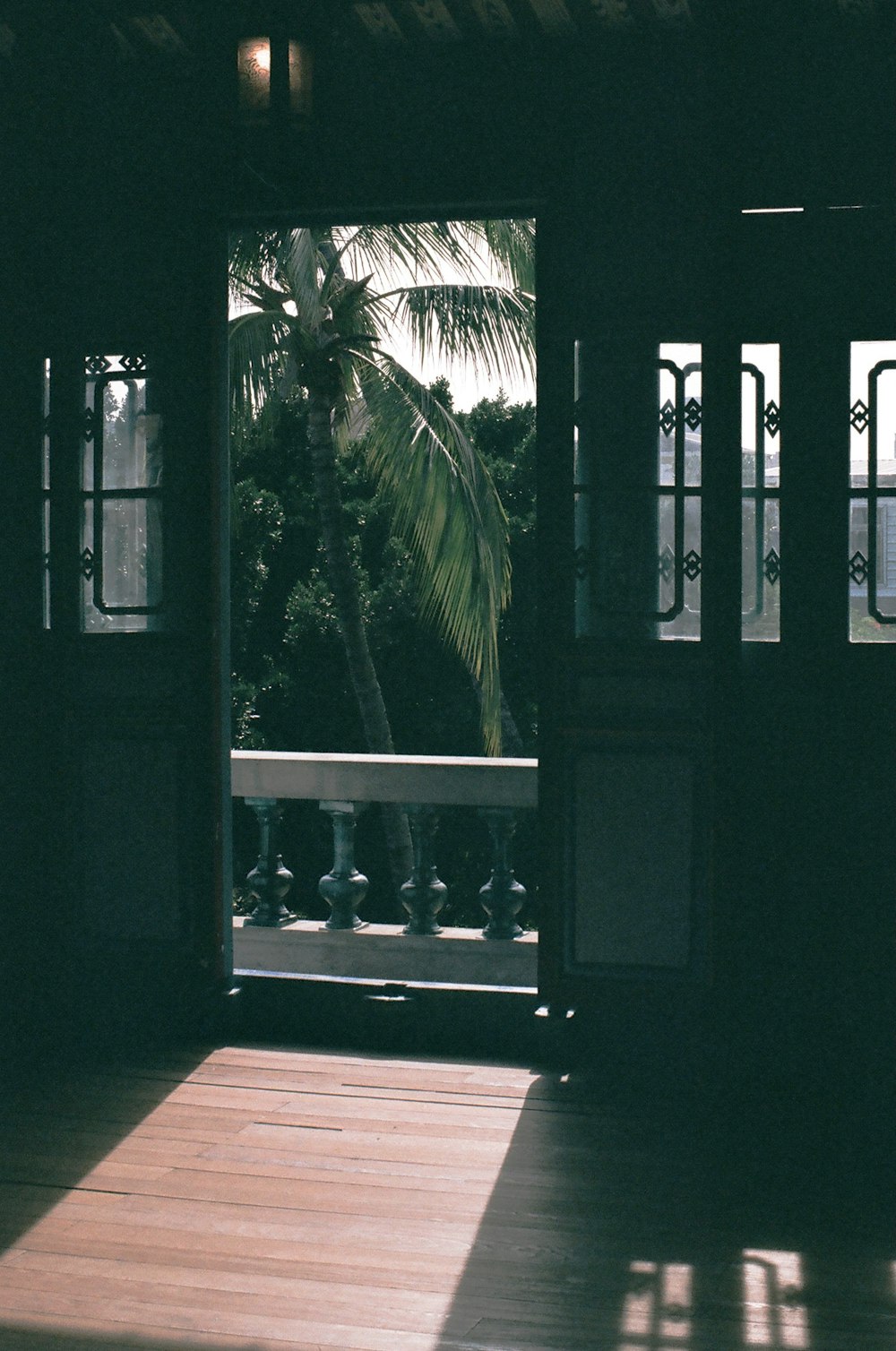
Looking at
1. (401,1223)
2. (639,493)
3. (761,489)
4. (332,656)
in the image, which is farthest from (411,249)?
(401,1223)

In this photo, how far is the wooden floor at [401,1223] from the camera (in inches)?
94.9

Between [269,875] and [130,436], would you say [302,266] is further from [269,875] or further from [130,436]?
[130,436]

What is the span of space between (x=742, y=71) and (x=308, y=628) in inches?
410

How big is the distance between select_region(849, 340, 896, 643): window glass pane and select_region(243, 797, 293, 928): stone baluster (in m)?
2.15

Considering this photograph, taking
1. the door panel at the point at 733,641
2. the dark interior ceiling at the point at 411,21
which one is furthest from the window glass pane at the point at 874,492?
the dark interior ceiling at the point at 411,21

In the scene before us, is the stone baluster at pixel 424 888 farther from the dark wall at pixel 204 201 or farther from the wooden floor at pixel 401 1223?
the wooden floor at pixel 401 1223

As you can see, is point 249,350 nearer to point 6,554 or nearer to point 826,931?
point 6,554

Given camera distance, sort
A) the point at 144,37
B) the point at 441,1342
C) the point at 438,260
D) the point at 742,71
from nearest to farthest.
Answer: the point at 441,1342, the point at 742,71, the point at 144,37, the point at 438,260

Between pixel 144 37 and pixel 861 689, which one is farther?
pixel 144 37

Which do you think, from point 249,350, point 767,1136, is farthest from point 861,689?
point 249,350

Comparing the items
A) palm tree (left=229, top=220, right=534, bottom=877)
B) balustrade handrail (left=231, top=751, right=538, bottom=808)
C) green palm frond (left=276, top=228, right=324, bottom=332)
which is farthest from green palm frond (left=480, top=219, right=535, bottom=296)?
balustrade handrail (left=231, top=751, right=538, bottom=808)

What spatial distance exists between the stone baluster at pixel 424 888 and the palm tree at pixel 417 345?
4.21 metres

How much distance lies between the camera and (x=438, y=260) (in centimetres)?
870

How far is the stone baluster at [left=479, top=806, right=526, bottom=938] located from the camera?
471 cm
